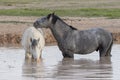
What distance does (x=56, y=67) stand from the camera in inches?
653

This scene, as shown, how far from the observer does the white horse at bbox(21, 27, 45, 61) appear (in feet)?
60.1

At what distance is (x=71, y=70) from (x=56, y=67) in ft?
2.52

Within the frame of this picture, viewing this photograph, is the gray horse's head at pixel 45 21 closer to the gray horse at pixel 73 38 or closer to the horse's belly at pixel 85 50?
the gray horse at pixel 73 38

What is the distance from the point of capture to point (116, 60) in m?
Result: 18.1

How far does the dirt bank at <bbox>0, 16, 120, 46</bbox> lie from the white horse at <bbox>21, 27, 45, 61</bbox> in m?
3.93

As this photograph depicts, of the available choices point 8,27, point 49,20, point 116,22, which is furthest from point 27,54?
point 116,22

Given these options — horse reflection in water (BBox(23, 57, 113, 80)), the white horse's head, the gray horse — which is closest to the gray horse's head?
the gray horse

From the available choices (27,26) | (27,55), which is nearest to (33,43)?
(27,55)

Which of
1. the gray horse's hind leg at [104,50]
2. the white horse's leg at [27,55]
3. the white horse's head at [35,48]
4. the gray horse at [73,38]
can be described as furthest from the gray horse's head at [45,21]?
the gray horse's hind leg at [104,50]

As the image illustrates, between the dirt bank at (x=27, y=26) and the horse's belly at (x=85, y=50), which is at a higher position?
the horse's belly at (x=85, y=50)

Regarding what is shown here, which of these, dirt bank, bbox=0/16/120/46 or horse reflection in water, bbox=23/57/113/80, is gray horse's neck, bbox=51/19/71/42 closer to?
horse reflection in water, bbox=23/57/113/80

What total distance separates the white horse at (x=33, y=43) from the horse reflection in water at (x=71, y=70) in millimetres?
548

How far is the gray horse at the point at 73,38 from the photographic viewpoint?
61.9ft

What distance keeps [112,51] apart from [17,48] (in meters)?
3.00
